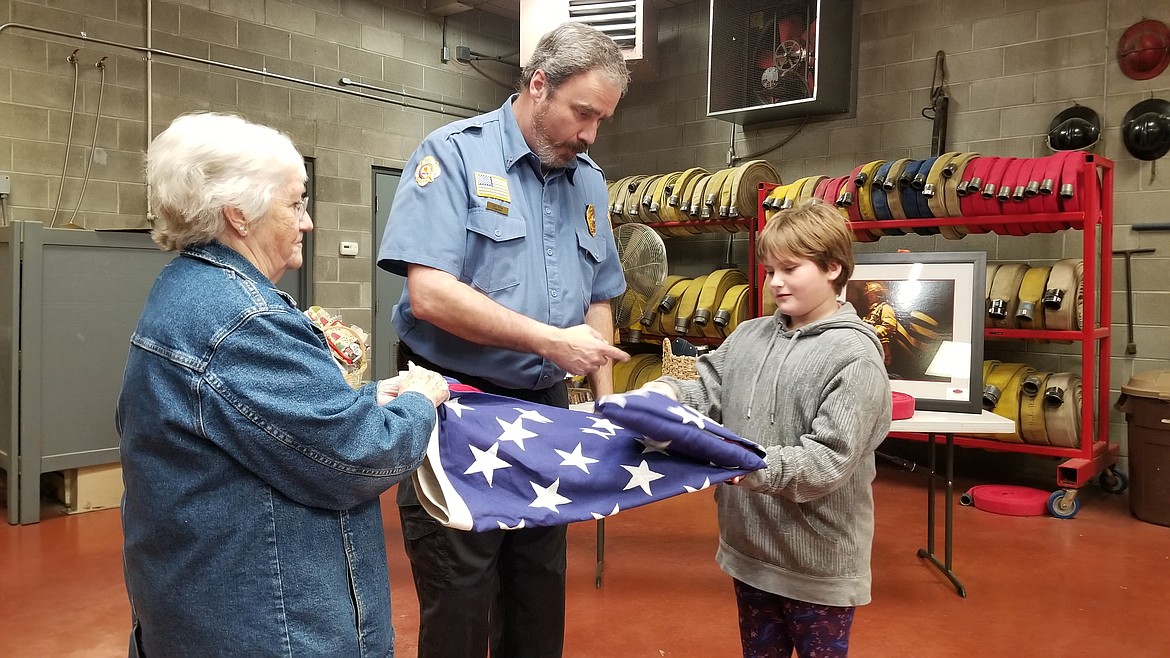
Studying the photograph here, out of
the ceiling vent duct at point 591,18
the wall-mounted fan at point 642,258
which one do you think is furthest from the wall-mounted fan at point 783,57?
the wall-mounted fan at point 642,258

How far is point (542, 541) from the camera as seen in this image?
1966 mm

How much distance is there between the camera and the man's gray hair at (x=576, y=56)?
1.90 m

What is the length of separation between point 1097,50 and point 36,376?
6.60 meters

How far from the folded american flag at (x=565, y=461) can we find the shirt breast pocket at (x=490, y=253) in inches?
12.3

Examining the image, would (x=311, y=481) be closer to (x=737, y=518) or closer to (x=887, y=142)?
(x=737, y=518)

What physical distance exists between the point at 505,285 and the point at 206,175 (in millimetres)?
783

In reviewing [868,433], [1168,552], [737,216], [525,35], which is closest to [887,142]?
[737,216]

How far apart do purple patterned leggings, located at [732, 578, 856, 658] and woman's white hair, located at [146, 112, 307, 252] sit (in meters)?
1.36

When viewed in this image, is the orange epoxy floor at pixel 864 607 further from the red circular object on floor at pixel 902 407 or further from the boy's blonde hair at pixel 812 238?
the boy's blonde hair at pixel 812 238

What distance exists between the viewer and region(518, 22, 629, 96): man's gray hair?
1902mm

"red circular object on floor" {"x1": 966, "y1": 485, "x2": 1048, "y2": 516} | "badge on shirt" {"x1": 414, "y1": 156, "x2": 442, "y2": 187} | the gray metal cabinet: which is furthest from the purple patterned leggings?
the gray metal cabinet

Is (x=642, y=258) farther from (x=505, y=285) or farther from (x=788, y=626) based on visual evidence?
(x=788, y=626)

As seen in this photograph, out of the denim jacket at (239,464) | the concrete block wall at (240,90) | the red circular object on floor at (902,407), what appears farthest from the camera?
the concrete block wall at (240,90)

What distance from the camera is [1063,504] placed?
4707mm
